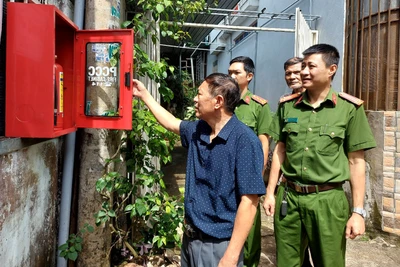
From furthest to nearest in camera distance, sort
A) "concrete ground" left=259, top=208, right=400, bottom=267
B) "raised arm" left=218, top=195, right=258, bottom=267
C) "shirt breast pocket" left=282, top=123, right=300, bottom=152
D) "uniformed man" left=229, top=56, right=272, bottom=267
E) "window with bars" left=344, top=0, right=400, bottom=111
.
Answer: "window with bars" left=344, top=0, right=400, bottom=111, "concrete ground" left=259, top=208, right=400, bottom=267, "uniformed man" left=229, top=56, right=272, bottom=267, "shirt breast pocket" left=282, top=123, right=300, bottom=152, "raised arm" left=218, top=195, right=258, bottom=267

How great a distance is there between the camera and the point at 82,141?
2.46 meters

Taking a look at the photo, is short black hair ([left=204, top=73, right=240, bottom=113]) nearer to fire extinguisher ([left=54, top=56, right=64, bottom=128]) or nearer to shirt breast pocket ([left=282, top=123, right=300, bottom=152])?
shirt breast pocket ([left=282, top=123, right=300, bottom=152])

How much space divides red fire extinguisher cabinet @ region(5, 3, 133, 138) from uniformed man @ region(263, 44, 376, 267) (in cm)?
121

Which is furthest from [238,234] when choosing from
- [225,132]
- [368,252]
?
[368,252]

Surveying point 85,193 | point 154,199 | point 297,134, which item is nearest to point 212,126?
point 297,134

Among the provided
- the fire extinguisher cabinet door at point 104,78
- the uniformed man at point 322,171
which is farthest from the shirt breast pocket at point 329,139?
the fire extinguisher cabinet door at point 104,78

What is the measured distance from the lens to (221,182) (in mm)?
1677

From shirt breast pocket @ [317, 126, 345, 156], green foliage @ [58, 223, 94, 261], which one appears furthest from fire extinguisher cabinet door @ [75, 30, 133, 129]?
shirt breast pocket @ [317, 126, 345, 156]

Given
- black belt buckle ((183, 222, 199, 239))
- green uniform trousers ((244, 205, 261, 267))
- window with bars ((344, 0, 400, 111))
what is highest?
window with bars ((344, 0, 400, 111))

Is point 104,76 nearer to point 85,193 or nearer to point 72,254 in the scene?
point 85,193

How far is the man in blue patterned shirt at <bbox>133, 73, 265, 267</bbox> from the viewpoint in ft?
5.31

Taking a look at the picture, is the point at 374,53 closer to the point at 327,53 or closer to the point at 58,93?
the point at 327,53

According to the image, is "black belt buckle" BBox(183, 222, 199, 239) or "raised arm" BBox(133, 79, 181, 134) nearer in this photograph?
"black belt buckle" BBox(183, 222, 199, 239)

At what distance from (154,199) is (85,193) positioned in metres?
0.50
